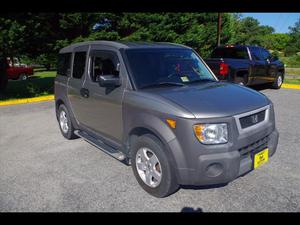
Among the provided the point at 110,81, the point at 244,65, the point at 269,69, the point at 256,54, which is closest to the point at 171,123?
the point at 110,81

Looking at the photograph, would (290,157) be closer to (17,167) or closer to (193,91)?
(193,91)

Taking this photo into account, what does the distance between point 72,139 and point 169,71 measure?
2684 millimetres

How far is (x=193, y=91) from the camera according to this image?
3277mm

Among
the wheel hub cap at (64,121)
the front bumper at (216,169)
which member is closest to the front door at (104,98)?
the wheel hub cap at (64,121)

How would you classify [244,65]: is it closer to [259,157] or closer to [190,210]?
[259,157]

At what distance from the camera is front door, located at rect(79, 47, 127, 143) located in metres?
3.62

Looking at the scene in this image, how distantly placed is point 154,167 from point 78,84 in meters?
2.22

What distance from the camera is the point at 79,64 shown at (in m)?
4.71

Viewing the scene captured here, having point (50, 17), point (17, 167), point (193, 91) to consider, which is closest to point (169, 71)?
point (193, 91)

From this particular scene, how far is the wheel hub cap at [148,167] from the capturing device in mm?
3145

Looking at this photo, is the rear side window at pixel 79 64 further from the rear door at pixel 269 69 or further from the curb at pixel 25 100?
the rear door at pixel 269 69

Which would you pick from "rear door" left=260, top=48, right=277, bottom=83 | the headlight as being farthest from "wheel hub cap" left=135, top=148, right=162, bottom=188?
"rear door" left=260, top=48, right=277, bottom=83

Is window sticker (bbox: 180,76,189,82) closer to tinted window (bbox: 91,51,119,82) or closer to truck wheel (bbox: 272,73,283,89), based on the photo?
tinted window (bbox: 91,51,119,82)

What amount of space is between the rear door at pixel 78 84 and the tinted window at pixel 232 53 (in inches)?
267
